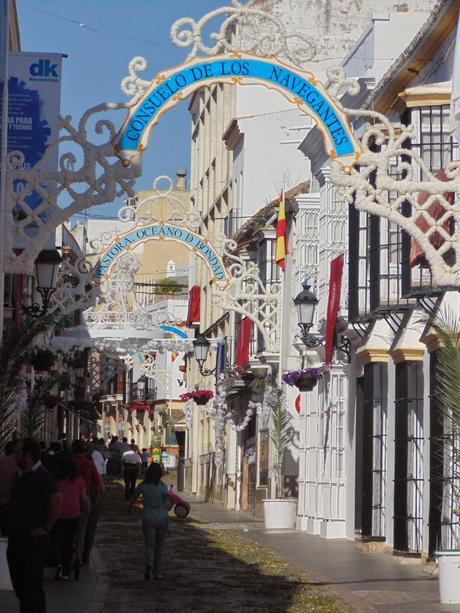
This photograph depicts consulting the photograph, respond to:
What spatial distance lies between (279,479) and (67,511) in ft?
55.1

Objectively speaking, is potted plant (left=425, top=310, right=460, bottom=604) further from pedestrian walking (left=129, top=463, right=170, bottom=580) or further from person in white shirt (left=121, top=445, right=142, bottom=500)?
person in white shirt (left=121, top=445, right=142, bottom=500)

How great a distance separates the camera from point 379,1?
47.2 meters

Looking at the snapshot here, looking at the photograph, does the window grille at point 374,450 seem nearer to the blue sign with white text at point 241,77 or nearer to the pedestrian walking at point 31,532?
the blue sign with white text at point 241,77

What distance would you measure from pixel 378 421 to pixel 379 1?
21995 millimetres

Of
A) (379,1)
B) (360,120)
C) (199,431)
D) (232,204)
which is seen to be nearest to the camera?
(360,120)

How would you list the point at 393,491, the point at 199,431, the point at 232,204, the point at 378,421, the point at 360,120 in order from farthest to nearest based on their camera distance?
1. the point at 199,431
2. the point at 232,204
3. the point at 360,120
4. the point at 378,421
5. the point at 393,491

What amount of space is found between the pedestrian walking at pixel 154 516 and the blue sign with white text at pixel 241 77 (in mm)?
4464

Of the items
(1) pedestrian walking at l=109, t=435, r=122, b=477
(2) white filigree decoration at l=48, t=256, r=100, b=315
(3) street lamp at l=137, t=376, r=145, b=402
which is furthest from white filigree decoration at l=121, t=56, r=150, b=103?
(3) street lamp at l=137, t=376, r=145, b=402

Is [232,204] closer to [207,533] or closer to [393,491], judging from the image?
[207,533]

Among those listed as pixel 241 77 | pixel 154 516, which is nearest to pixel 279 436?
pixel 154 516

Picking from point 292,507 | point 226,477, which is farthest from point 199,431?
point 292,507

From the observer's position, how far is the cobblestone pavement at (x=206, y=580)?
54.7 ft

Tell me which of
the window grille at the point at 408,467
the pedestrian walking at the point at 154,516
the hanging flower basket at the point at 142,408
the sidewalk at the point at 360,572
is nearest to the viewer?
the sidewalk at the point at 360,572

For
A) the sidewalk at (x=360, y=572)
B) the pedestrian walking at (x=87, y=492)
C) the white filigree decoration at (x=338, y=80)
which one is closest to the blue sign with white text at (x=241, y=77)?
the white filigree decoration at (x=338, y=80)
